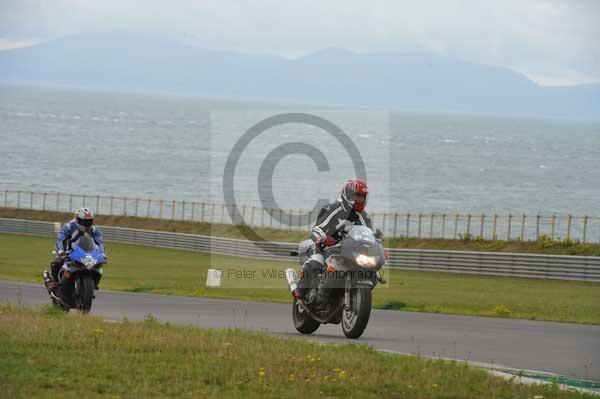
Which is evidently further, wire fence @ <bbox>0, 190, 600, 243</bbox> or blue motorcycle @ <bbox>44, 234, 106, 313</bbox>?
wire fence @ <bbox>0, 190, 600, 243</bbox>

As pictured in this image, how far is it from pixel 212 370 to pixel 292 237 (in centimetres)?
4461

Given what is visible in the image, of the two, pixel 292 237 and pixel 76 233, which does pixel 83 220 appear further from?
pixel 292 237

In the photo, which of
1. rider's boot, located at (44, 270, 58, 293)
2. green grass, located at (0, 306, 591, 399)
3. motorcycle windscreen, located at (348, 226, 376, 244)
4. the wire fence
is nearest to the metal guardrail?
the wire fence

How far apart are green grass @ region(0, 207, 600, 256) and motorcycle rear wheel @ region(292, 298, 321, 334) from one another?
88.2ft

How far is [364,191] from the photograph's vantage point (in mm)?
14797

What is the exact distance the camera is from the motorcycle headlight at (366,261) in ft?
46.8

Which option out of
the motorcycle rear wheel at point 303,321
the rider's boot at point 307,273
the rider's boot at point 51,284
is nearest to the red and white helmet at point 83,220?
the rider's boot at point 51,284

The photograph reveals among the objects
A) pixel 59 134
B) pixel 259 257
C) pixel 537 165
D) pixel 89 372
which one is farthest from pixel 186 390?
pixel 59 134

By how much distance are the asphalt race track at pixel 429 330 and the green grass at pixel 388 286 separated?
2.76 m

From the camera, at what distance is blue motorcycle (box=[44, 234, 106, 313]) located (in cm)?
1720

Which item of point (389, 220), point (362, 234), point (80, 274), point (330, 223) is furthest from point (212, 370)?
point (389, 220)

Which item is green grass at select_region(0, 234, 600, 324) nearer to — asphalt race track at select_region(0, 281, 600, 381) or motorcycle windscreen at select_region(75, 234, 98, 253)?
asphalt race track at select_region(0, 281, 600, 381)

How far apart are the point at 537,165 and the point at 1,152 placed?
88241 millimetres

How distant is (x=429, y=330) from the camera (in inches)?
690
